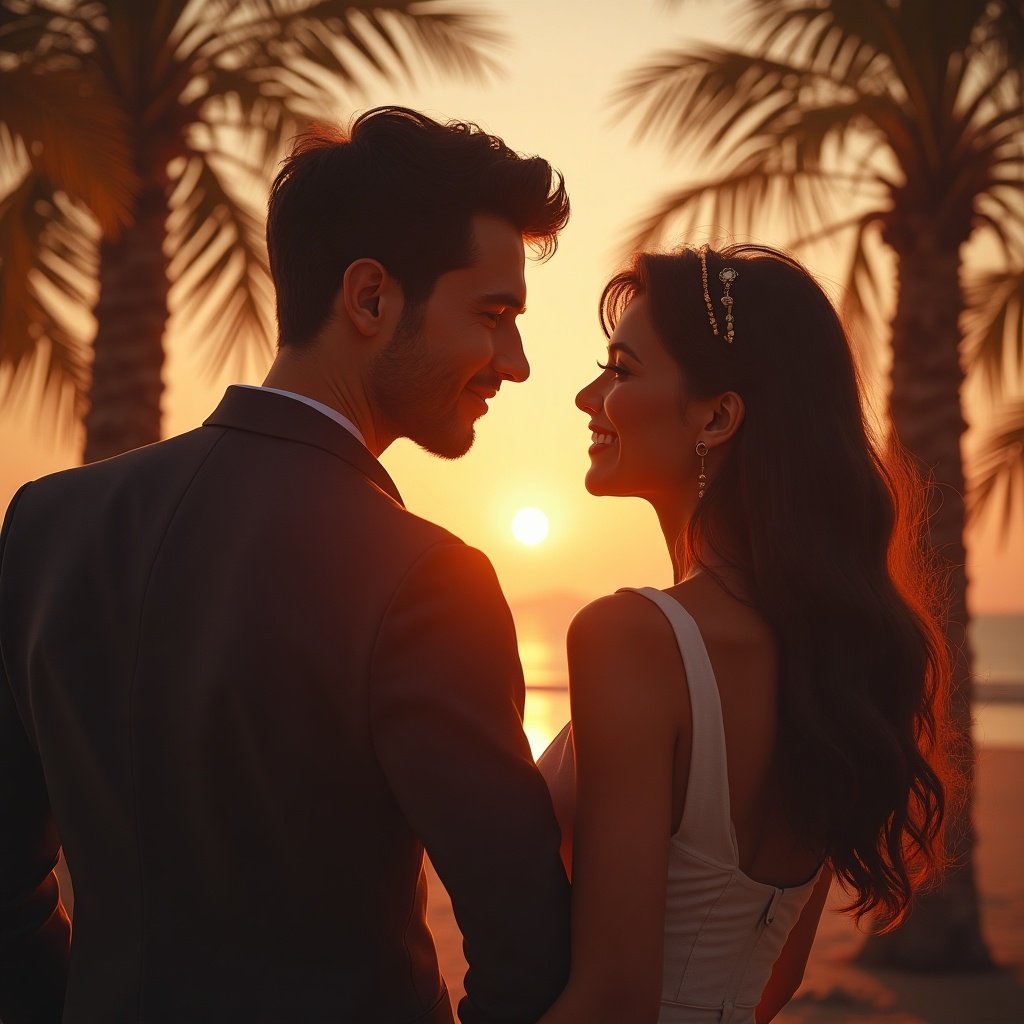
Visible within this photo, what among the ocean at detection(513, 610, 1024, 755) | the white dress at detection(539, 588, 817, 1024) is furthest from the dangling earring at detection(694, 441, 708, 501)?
the ocean at detection(513, 610, 1024, 755)

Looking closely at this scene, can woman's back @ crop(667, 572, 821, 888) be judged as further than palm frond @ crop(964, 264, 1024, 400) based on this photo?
No

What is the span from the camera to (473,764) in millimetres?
1783

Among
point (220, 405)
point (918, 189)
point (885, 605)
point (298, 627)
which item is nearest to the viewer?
point (298, 627)

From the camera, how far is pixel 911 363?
844 cm

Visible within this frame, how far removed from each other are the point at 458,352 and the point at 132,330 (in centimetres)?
651

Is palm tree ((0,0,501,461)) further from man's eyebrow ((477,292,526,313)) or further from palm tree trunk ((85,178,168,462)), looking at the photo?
man's eyebrow ((477,292,526,313))

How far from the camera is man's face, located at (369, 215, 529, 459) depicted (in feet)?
7.35

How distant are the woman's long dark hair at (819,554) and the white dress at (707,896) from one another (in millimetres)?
160

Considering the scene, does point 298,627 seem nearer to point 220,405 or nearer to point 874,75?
point 220,405

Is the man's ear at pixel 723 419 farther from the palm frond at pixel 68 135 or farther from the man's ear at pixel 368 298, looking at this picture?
the palm frond at pixel 68 135

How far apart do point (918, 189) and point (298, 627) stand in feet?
25.1

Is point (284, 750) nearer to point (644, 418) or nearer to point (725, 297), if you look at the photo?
point (644, 418)

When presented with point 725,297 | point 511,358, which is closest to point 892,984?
point 725,297

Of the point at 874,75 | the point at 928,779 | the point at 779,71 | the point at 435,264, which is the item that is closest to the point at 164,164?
the point at 779,71
